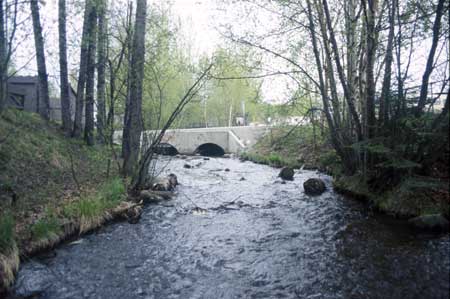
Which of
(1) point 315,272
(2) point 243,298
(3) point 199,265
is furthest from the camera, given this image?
(3) point 199,265

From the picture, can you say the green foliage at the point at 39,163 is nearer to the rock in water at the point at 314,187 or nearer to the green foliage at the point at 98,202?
the green foliage at the point at 98,202

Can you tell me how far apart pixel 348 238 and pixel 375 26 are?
4.82m

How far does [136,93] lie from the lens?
8.50 m

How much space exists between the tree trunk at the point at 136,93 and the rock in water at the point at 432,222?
701 centimetres

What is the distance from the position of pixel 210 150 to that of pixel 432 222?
75.1 ft

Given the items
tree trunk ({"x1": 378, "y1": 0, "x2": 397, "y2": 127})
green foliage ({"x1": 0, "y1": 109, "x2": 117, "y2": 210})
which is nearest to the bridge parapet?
green foliage ({"x1": 0, "y1": 109, "x2": 117, "y2": 210})

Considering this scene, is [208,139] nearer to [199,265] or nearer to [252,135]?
[252,135]

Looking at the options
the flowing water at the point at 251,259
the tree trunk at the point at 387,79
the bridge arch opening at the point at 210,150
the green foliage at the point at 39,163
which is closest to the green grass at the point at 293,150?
the tree trunk at the point at 387,79

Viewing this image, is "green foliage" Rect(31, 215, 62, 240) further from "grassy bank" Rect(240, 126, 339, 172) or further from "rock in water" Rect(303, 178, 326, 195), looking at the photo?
"grassy bank" Rect(240, 126, 339, 172)

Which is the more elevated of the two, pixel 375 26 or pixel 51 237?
pixel 375 26

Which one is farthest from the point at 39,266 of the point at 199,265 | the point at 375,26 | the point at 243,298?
the point at 375,26

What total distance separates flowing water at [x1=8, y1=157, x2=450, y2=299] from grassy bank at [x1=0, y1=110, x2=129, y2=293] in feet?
1.02

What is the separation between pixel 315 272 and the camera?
4.22m

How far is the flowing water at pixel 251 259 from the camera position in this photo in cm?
381
